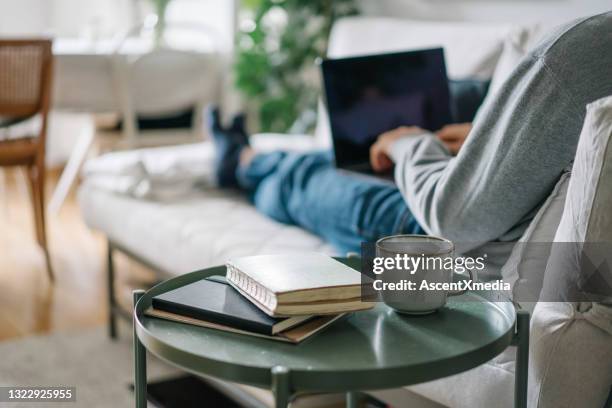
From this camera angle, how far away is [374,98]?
167cm

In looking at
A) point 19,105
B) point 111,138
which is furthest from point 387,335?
point 111,138

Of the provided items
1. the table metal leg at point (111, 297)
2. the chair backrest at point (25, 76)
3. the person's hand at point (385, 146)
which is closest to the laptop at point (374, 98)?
the person's hand at point (385, 146)

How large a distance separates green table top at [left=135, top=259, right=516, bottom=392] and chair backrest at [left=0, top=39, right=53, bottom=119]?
1712 millimetres

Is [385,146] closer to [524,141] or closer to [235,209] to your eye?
[524,141]

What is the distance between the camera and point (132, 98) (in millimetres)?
3398

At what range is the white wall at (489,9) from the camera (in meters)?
2.23

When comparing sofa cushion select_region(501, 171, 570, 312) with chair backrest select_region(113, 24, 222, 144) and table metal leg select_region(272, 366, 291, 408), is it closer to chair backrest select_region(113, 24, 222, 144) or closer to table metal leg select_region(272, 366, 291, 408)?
table metal leg select_region(272, 366, 291, 408)

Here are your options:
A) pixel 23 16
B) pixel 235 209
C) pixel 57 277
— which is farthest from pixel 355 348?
pixel 23 16

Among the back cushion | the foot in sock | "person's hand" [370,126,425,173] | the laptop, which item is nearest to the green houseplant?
the foot in sock

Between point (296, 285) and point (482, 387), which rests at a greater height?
point (296, 285)

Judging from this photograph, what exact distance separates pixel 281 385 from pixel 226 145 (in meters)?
1.44

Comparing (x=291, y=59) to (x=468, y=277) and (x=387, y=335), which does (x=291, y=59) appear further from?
(x=387, y=335)

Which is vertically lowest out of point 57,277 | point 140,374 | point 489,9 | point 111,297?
point 57,277

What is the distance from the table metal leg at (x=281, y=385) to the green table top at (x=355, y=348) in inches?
0.7
